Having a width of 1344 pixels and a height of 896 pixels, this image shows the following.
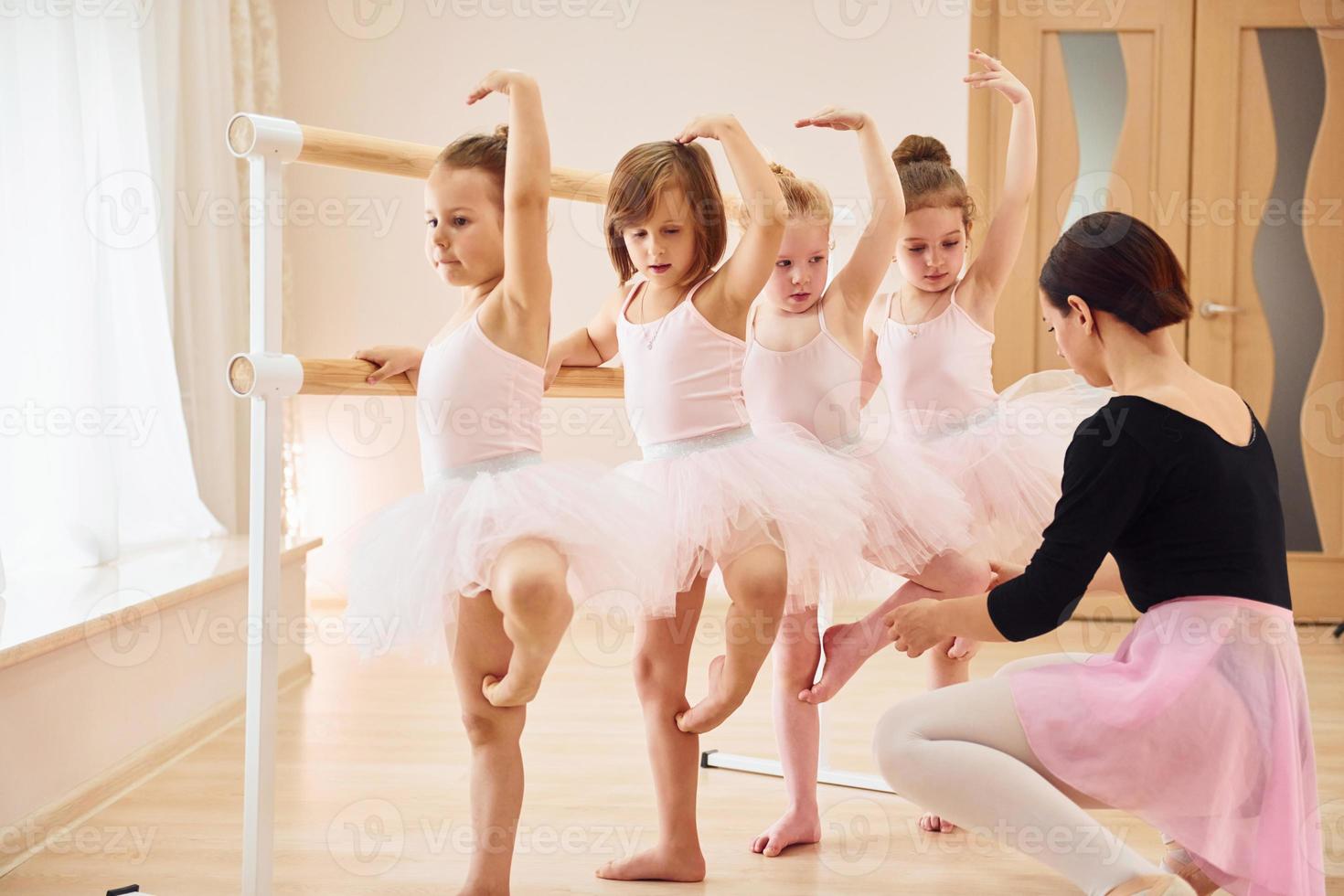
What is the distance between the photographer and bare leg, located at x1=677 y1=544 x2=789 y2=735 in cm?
145

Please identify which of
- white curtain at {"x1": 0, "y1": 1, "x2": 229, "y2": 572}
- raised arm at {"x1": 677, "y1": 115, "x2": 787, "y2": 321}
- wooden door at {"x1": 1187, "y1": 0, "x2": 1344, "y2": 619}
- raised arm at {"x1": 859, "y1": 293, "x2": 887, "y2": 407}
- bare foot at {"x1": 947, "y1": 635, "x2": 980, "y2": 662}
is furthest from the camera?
wooden door at {"x1": 1187, "y1": 0, "x2": 1344, "y2": 619}

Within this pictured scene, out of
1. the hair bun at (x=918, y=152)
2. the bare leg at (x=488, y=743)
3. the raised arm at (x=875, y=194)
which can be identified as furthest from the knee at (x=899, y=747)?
the hair bun at (x=918, y=152)

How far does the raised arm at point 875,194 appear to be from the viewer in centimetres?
161

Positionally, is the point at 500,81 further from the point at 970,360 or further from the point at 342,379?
the point at 970,360

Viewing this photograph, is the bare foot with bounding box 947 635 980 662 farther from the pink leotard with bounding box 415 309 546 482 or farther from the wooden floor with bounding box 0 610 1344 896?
the pink leotard with bounding box 415 309 546 482

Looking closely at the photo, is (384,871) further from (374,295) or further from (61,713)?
(374,295)

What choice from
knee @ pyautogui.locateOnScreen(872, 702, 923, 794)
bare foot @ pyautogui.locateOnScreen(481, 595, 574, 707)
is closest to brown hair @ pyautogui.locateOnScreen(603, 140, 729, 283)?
bare foot @ pyautogui.locateOnScreen(481, 595, 574, 707)

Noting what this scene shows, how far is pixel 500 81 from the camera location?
1.41 metres

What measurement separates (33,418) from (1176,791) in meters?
2.30

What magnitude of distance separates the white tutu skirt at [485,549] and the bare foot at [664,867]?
39cm

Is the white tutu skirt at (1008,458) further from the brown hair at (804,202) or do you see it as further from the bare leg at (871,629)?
the brown hair at (804,202)

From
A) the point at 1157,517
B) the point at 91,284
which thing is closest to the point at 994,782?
the point at 1157,517

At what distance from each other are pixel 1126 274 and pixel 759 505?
1.67 feet

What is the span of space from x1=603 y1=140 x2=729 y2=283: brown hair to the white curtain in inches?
60.7
